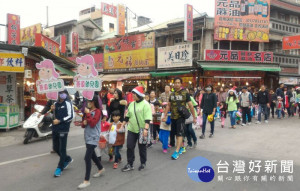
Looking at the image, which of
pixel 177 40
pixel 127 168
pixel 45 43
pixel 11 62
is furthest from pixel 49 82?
pixel 177 40

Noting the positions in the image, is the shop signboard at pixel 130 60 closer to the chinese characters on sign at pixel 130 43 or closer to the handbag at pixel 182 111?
the chinese characters on sign at pixel 130 43

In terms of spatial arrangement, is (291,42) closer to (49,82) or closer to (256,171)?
(256,171)

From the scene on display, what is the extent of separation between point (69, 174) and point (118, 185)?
1178mm

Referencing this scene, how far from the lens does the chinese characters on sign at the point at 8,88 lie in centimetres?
1062

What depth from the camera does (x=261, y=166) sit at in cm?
490

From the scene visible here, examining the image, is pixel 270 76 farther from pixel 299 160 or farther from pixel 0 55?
pixel 0 55

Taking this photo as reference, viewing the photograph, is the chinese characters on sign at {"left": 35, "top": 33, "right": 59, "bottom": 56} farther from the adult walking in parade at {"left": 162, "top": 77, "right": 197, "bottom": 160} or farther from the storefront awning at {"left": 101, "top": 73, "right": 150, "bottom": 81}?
the adult walking in parade at {"left": 162, "top": 77, "right": 197, "bottom": 160}

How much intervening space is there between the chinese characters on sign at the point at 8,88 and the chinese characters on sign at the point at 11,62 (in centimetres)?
206

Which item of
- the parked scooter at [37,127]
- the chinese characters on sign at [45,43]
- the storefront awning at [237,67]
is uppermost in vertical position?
the chinese characters on sign at [45,43]

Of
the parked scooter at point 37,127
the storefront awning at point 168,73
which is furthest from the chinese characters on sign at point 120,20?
the parked scooter at point 37,127

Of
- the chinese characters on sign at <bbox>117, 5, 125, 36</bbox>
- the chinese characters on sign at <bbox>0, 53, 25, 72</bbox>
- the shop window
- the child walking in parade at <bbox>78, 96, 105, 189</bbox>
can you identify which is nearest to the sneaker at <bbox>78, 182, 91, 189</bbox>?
the child walking in parade at <bbox>78, 96, 105, 189</bbox>

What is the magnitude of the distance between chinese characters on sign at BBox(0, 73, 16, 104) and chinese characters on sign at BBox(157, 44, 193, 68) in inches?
474

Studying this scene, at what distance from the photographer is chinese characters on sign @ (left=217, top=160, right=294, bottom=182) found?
4289 mm

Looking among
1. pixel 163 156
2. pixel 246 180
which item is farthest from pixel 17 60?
pixel 246 180
